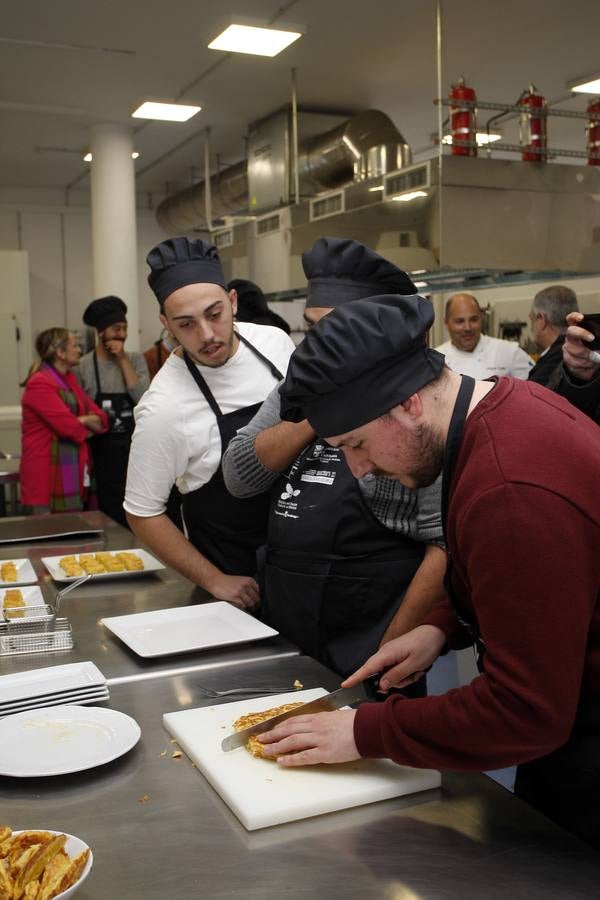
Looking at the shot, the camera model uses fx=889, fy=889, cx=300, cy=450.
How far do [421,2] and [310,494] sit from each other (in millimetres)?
3947

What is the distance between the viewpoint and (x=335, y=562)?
1.74 metres

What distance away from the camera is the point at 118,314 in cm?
505

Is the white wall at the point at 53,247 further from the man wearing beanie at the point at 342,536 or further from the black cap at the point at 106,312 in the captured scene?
the man wearing beanie at the point at 342,536

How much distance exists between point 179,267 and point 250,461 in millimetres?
600

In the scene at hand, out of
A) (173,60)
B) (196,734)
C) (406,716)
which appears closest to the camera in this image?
(406,716)

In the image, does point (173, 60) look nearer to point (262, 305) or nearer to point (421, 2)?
point (421, 2)

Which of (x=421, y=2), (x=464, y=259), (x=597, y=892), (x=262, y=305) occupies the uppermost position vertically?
(x=421, y=2)

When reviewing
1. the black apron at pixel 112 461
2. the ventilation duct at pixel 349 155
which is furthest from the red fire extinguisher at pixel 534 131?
the black apron at pixel 112 461

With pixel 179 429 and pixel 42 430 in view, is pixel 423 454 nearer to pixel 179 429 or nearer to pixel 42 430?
pixel 179 429

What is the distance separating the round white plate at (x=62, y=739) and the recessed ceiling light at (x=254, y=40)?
417cm

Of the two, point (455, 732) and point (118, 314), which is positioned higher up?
point (118, 314)

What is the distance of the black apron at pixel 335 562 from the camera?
1.73 m

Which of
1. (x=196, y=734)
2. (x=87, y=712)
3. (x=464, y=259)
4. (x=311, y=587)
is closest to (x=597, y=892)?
(x=196, y=734)

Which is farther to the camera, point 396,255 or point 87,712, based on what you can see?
point 396,255
